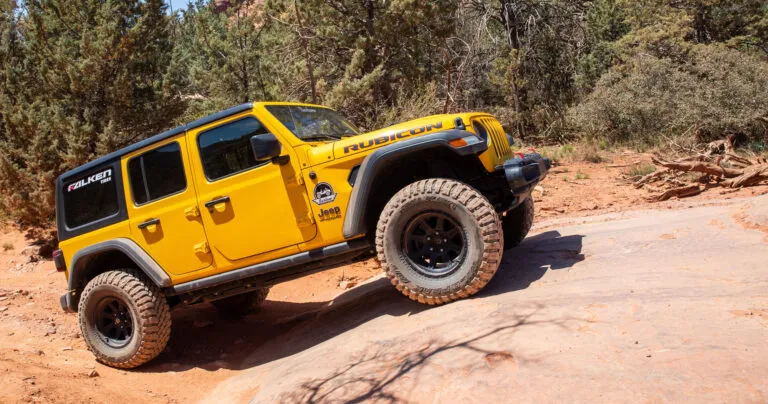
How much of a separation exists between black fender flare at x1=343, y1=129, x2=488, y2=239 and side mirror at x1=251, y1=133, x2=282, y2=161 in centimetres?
71

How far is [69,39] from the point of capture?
1183cm

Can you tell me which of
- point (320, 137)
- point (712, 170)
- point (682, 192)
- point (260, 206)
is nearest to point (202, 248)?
point (260, 206)

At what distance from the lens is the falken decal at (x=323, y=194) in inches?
169

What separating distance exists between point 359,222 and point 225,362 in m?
2.47

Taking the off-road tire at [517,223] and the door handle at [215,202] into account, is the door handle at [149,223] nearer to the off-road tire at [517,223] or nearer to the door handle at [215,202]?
the door handle at [215,202]

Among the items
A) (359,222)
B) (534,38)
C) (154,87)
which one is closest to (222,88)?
(154,87)

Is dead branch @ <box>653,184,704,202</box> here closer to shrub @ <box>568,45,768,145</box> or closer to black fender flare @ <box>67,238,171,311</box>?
shrub @ <box>568,45,768,145</box>

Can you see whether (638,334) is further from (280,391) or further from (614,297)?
(280,391)

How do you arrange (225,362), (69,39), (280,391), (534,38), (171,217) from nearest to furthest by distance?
(280,391) < (171,217) < (225,362) < (69,39) < (534,38)

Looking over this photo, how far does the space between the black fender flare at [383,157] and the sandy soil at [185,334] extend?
1.57m

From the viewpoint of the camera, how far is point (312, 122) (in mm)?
4914

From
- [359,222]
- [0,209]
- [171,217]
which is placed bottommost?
[359,222]

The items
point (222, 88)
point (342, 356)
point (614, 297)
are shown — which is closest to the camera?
point (614, 297)

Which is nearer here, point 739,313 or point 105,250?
point 739,313
